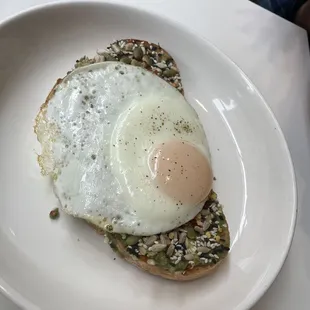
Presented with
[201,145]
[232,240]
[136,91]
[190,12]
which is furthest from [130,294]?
[190,12]

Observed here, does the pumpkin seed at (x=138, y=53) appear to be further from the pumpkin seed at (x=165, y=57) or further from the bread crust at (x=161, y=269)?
the bread crust at (x=161, y=269)

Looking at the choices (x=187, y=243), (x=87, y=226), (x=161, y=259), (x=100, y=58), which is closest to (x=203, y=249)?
(x=187, y=243)

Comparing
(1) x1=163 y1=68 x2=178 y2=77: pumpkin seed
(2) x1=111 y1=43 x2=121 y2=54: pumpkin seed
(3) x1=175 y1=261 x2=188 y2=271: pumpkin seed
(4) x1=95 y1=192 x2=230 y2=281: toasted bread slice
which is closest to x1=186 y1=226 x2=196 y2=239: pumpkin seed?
(4) x1=95 y1=192 x2=230 y2=281: toasted bread slice

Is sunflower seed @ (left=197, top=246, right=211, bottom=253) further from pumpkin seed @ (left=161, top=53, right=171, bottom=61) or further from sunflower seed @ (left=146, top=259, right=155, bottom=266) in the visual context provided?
pumpkin seed @ (left=161, top=53, right=171, bottom=61)

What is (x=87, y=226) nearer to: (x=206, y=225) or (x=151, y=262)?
(x=151, y=262)

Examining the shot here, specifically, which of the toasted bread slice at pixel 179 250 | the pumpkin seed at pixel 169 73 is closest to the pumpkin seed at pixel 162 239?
the toasted bread slice at pixel 179 250

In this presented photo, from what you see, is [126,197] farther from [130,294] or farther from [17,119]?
[17,119]
